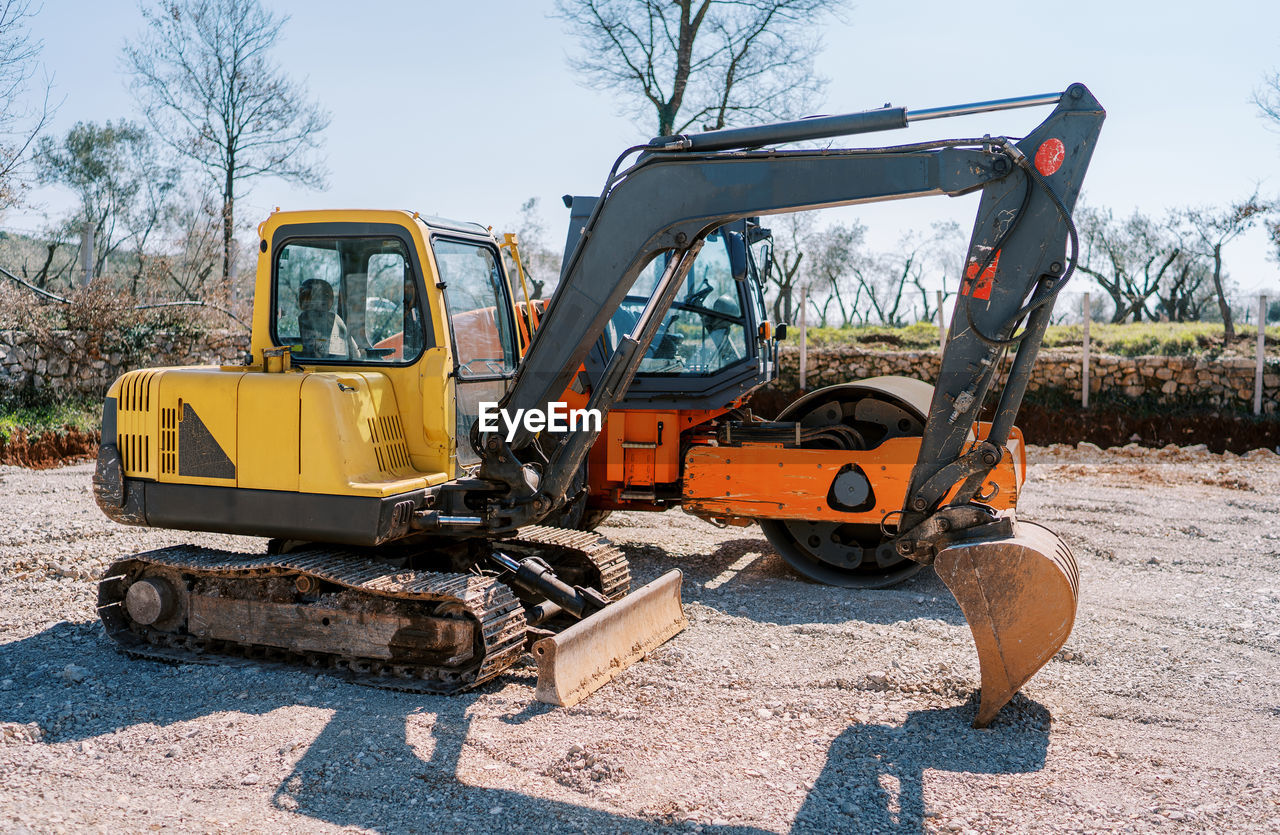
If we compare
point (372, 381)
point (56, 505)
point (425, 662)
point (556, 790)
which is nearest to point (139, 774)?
point (425, 662)

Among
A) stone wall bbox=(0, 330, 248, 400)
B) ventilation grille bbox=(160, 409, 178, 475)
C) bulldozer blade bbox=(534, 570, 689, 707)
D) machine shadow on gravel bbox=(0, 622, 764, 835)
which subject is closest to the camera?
machine shadow on gravel bbox=(0, 622, 764, 835)

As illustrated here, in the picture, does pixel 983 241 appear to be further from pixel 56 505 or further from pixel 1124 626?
pixel 56 505

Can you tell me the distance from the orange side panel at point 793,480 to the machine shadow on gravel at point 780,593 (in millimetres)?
501

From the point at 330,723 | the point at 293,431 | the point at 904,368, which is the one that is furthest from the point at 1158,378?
the point at 330,723

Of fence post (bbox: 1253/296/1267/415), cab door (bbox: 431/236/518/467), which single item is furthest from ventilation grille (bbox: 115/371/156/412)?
fence post (bbox: 1253/296/1267/415)

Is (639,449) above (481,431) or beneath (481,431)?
beneath

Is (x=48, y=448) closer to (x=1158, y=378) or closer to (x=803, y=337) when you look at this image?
(x=803, y=337)

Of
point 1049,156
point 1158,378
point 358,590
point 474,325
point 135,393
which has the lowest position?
point 358,590

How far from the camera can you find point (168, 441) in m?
5.03

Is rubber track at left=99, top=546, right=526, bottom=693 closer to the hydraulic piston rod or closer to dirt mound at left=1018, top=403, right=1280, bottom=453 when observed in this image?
the hydraulic piston rod

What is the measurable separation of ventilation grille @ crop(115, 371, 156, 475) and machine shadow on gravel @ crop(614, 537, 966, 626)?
3353 mm

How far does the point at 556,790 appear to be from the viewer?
3.61 m

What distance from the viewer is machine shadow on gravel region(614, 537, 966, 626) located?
603 cm

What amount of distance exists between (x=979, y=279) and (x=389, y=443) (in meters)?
2.94
